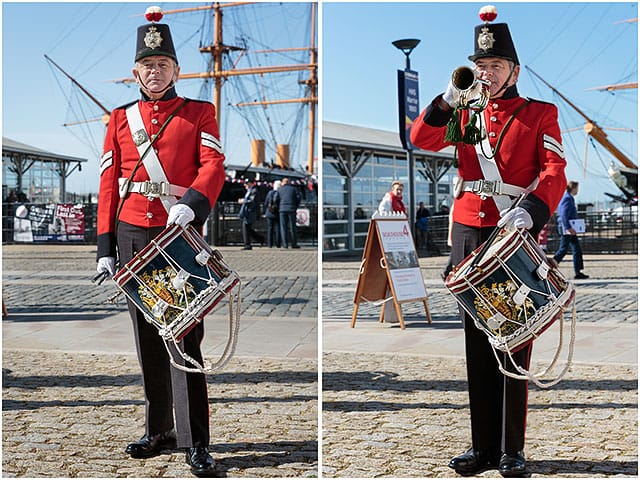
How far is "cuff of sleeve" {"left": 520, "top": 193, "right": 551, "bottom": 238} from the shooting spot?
3484 millimetres

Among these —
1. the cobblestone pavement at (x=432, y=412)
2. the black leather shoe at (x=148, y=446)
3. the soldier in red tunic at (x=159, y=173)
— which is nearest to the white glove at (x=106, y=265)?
the soldier in red tunic at (x=159, y=173)

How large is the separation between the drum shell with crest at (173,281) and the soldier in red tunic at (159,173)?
135 millimetres

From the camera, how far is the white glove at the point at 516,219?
3.45 metres

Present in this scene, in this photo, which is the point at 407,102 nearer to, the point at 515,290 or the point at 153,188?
the point at 153,188

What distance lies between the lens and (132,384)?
18.5ft

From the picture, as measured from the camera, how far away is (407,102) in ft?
31.9

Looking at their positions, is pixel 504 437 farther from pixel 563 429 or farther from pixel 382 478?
pixel 563 429

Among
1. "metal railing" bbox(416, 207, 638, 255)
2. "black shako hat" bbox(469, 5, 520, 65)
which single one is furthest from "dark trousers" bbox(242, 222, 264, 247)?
"black shako hat" bbox(469, 5, 520, 65)

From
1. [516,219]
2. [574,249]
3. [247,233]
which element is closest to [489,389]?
[516,219]

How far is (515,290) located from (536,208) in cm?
33

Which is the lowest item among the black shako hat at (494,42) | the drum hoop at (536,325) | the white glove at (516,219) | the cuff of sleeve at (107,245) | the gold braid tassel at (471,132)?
the drum hoop at (536,325)

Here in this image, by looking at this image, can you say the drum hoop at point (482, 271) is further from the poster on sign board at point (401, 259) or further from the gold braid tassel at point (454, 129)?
the poster on sign board at point (401, 259)

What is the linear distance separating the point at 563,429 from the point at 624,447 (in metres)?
0.41

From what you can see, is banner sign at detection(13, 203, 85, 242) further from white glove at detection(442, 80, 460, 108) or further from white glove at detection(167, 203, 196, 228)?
white glove at detection(442, 80, 460, 108)
